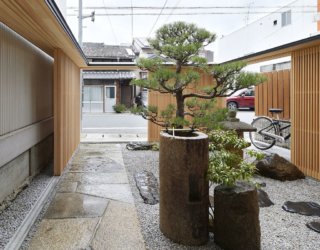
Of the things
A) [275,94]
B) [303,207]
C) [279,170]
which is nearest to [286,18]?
[275,94]

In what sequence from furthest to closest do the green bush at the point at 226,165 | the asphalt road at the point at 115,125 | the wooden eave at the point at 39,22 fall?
1. the asphalt road at the point at 115,125
2. the wooden eave at the point at 39,22
3. the green bush at the point at 226,165

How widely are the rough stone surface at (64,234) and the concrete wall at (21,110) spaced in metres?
1.05

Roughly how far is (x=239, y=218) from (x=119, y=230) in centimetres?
132

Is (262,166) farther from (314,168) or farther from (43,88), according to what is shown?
(43,88)

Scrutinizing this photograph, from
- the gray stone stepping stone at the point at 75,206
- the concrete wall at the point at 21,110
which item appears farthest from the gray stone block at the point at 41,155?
the gray stone stepping stone at the point at 75,206

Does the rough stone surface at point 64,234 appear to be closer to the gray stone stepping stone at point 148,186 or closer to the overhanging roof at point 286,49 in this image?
the gray stone stepping stone at point 148,186

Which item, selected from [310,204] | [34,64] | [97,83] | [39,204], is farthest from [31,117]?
[97,83]

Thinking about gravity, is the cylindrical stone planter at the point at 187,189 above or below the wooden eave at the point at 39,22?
below

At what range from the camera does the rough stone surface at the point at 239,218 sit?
281 centimetres

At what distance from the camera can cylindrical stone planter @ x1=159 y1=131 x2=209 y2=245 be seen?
2982 mm

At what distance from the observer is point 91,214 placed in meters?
3.84

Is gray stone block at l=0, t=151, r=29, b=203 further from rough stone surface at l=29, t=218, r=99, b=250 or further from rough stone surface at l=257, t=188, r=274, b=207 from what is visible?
rough stone surface at l=257, t=188, r=274, b=207

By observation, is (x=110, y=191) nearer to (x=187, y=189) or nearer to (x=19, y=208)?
(x=19, y=208)

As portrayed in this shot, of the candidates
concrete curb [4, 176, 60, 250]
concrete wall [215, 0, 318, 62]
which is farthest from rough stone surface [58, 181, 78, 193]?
concrete wall [215, 0, 318, 62]
